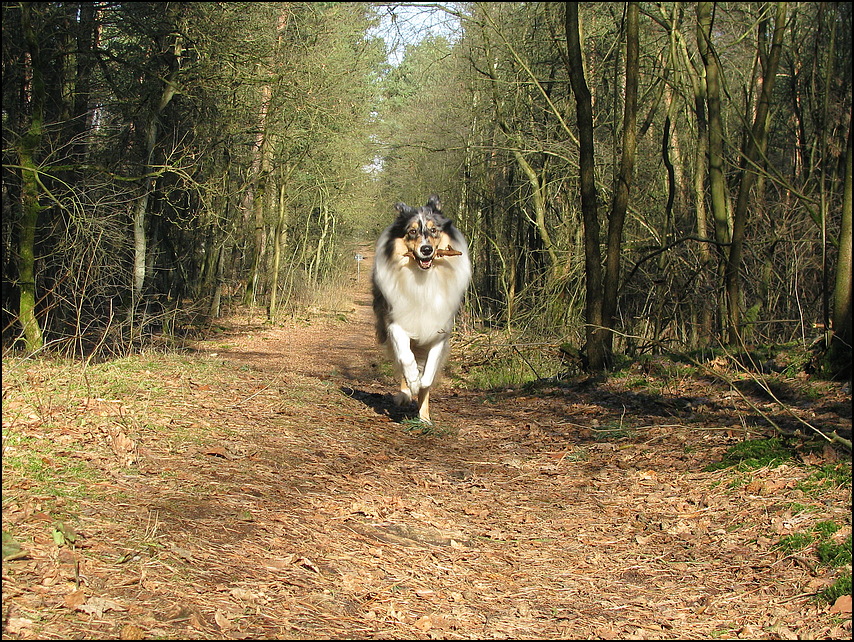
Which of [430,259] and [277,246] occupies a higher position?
[277,246]

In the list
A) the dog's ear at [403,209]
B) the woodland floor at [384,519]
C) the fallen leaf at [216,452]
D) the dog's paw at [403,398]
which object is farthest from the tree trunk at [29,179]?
the fallen leaf at [216,452]

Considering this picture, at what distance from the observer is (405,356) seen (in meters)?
7.28

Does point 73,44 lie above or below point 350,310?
above

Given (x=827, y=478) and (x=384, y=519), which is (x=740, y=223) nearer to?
(x=827, y=478)

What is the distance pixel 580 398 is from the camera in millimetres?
8398

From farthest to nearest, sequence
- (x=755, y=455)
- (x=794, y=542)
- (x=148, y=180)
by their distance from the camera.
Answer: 1. (x=148, y=180)
2. (x=755, y=455)
3. (x=794, y=542)

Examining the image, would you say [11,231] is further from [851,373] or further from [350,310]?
[350,310]

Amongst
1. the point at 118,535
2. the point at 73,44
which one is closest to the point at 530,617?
the point at 118,535

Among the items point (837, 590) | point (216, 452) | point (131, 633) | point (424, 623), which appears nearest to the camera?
point (131, 633)

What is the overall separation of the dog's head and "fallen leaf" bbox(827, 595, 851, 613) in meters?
4.64

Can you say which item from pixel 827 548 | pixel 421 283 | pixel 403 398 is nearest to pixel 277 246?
pixel 403 398

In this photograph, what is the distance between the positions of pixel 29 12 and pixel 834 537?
10.2 m

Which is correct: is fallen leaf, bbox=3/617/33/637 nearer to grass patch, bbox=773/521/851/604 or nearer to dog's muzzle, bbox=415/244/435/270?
grass patch, bbox=773/521/851/604

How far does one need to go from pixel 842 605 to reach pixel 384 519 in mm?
2458
